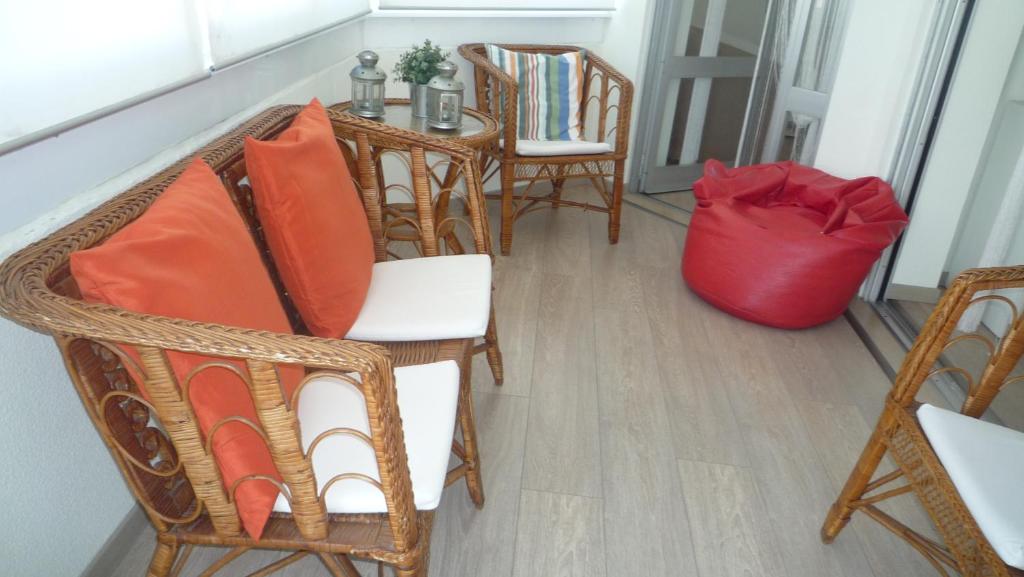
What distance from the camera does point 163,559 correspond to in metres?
0.99

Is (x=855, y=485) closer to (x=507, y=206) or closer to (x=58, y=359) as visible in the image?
(x=58, y=359)

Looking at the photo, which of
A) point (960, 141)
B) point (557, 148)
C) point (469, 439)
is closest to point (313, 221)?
point (469, 439)

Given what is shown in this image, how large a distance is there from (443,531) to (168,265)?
0.90m

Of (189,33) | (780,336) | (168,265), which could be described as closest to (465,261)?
(189,33)

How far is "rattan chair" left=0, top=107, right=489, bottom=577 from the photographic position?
2.48ft

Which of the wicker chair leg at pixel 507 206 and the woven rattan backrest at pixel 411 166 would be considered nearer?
the woven rattan backrest at pixel 411 166

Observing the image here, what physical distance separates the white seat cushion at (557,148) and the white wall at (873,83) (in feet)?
2.96

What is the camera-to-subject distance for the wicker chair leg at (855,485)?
136cm

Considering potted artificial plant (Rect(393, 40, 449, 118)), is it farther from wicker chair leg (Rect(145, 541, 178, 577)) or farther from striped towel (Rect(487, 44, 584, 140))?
wicker chair leg (Rect(145, 541, 178, 577))

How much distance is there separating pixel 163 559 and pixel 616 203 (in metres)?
2.30

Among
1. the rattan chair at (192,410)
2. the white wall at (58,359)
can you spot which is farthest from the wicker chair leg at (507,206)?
the rattan chair at (192,410)

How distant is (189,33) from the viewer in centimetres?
134

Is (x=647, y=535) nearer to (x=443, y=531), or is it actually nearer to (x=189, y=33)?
(x=443, y=531)

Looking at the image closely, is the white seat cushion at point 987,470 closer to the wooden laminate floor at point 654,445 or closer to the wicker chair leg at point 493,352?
the wooden laminate floor at point 654,445
